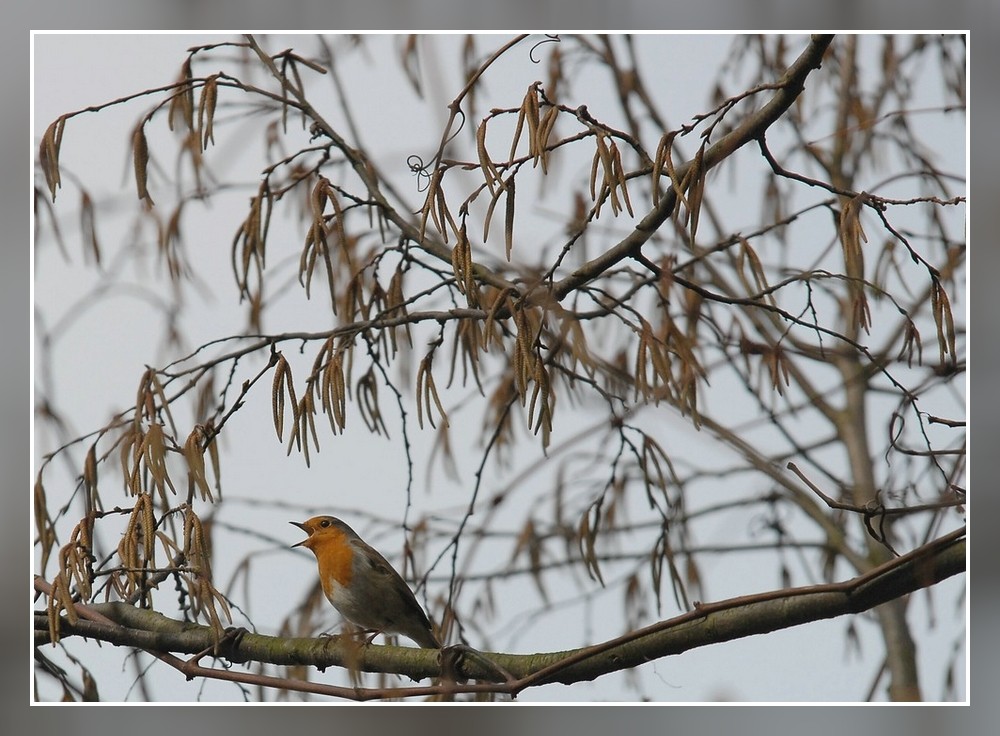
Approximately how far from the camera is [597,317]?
121 centimetres

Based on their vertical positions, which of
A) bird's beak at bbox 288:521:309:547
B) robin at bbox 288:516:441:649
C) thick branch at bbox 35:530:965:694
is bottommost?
thick branch at bbox 35:530:965:694

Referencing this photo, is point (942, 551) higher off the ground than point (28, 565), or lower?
lower

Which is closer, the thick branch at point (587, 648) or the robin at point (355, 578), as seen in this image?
the thick branch at point (587, 648)

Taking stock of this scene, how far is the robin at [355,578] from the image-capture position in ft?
3.74

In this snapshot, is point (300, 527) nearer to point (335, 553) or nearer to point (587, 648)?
point (335, 553)

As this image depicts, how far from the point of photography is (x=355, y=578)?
1.15 m

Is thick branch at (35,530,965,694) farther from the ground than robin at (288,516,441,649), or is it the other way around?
robin at (288,516,441,649)

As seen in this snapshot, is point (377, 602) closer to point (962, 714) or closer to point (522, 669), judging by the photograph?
point (522, 669)

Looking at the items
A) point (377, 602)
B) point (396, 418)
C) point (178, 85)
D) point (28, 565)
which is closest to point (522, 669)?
point (377, 602)

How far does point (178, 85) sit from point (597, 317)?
0.53m

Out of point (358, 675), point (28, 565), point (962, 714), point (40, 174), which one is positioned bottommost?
point (962, 714)

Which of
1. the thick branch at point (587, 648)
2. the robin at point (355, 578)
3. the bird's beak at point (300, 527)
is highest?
the bird's beak at point (300, 527)

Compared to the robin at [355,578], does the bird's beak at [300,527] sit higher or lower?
higher

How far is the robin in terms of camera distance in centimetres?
114
